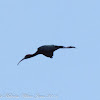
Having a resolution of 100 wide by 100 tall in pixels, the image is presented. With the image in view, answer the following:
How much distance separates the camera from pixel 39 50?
170625 mm

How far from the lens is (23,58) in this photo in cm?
17175

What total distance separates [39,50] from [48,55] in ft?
5.42

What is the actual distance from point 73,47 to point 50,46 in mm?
2114

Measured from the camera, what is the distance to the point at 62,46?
171m

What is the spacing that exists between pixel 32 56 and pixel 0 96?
4.87m

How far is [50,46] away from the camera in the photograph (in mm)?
170625

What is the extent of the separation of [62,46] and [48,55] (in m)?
1.73

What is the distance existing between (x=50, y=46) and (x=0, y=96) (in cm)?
685

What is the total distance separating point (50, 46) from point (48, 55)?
160cm

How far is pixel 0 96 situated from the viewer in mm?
173125

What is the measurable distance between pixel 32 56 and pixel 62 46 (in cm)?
287

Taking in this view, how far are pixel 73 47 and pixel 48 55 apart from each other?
2.50 meters
